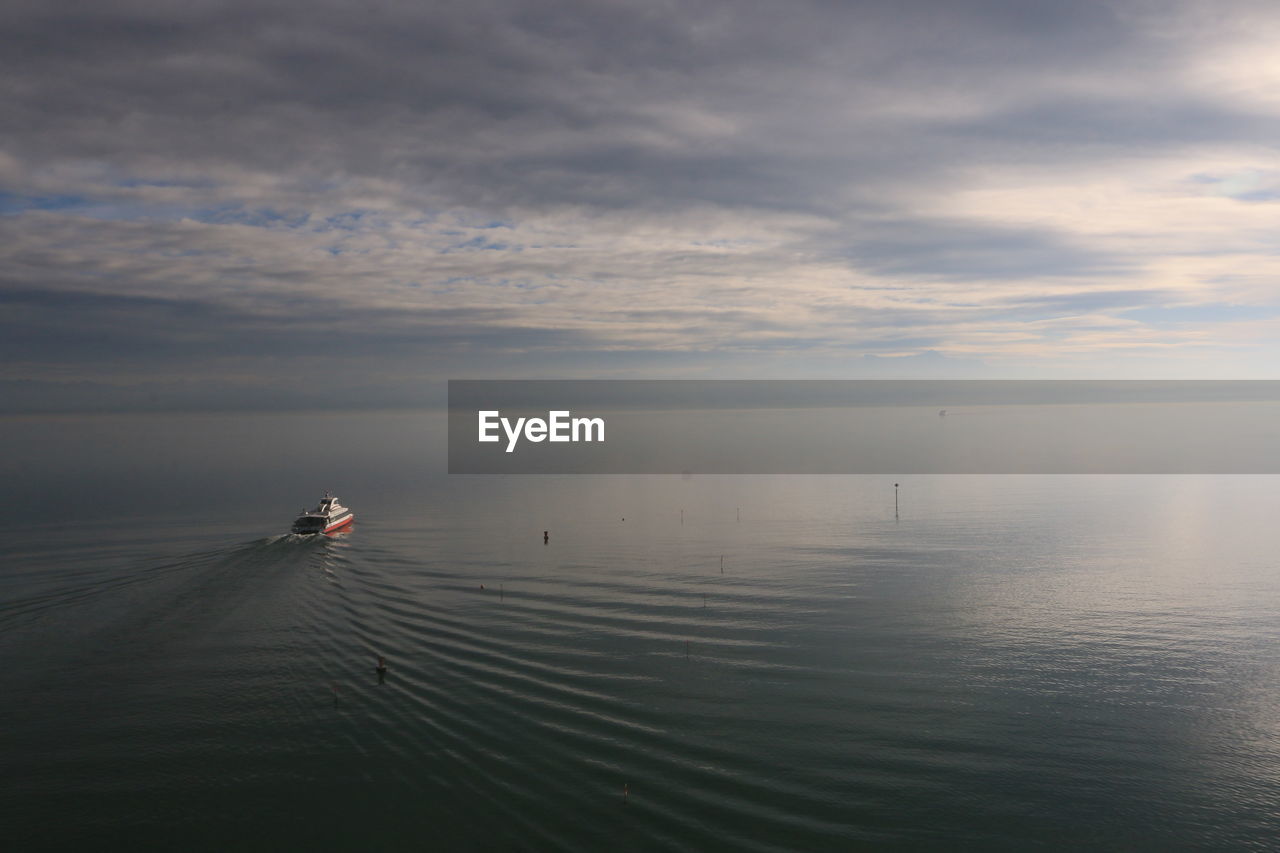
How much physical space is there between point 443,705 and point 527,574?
45888 mm

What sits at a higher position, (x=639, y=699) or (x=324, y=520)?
(x=324, y=520)

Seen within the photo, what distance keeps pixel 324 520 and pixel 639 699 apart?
92.4 metres

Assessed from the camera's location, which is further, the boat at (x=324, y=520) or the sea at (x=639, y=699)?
the boat at (x=324, y=520)

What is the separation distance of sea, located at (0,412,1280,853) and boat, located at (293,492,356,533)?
1367 cm

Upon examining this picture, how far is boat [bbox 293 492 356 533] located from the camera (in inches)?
4892

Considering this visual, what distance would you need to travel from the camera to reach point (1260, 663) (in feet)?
208

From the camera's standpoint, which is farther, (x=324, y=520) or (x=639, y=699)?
(x=324, y=520)

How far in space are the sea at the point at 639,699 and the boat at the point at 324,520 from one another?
44.8 ft

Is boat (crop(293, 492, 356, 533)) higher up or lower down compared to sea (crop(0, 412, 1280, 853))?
higher up

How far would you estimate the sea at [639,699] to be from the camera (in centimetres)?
Answer: 3909

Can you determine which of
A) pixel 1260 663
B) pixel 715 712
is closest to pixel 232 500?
pixel 715 712

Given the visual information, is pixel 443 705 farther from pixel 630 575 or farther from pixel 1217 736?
pixel 1217 736

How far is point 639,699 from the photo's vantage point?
53.7 meters

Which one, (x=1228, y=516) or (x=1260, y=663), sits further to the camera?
(x=1228, y=516)
